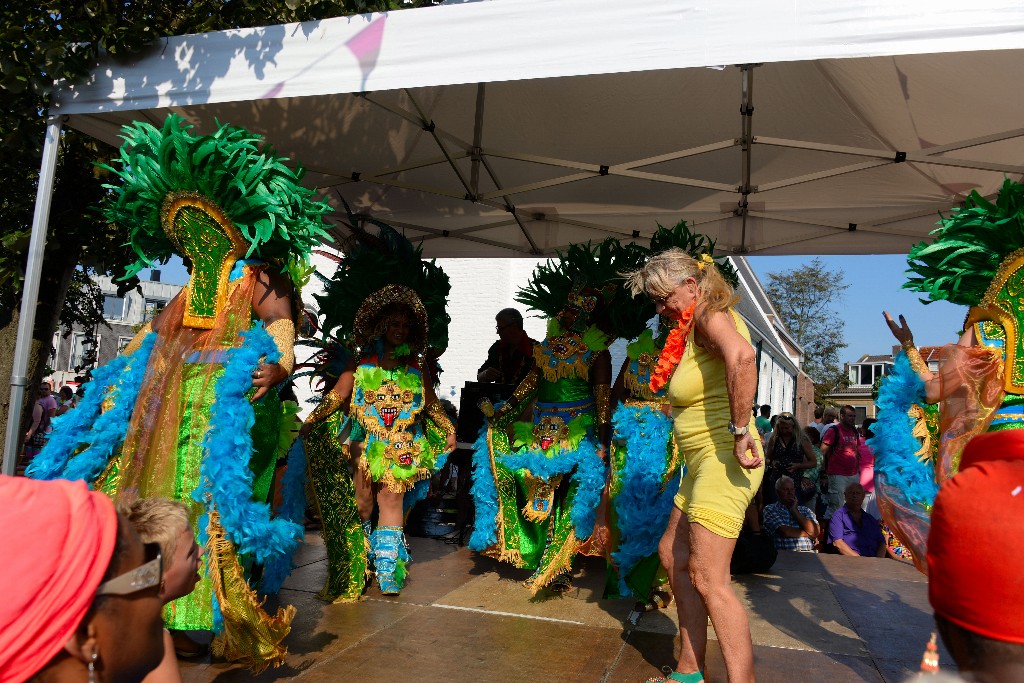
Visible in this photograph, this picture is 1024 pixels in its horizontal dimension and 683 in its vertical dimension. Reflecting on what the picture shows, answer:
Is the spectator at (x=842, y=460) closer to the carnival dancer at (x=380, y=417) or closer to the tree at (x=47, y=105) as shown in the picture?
the carnival dancer at (x=380, y=417)

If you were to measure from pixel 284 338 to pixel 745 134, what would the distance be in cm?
364

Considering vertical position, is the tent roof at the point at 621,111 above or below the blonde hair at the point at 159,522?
above

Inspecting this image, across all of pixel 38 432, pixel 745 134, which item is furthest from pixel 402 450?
pixel 38 432

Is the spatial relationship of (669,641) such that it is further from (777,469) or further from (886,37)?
(777,469)

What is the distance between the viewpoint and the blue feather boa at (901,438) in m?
3.64

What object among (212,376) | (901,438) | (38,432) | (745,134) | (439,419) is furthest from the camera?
(38,432)

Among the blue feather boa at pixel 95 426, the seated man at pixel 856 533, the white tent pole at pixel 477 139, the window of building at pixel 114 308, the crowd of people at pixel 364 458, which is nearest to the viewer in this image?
the crowd of people at pixel 364 458

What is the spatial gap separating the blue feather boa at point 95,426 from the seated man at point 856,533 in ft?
17.7

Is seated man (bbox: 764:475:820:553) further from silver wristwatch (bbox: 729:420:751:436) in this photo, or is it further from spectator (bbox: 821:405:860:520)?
silver wristwatch (bbox: 729:420:751:436)

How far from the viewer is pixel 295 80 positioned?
380cm

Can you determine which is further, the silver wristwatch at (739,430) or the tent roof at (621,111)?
the tent roof at (621,111)

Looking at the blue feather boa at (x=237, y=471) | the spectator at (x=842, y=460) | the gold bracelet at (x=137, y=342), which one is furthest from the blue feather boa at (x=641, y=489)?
the spectator at (x=842, y=460)

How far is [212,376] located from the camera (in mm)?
3416

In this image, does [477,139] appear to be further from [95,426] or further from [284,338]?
[95,426]
